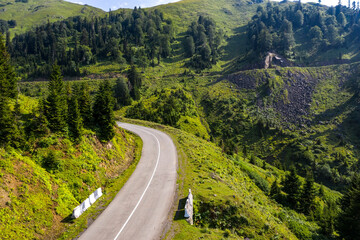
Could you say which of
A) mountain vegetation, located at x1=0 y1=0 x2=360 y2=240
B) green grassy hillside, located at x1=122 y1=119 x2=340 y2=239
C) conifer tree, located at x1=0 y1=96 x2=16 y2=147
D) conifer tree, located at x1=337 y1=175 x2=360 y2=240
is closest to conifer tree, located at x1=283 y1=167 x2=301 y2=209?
mountain vegetation, located at x1=0 y1=0 x2=360 y2=240

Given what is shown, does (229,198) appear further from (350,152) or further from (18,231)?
(350,152)

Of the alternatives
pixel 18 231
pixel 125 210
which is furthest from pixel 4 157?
pixel 125 210

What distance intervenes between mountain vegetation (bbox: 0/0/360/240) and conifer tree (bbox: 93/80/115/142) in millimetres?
162

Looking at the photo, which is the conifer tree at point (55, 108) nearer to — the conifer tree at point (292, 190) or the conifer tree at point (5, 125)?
the conifer tree at point (5, 125)

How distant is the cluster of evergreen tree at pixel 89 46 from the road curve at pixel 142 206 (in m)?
111

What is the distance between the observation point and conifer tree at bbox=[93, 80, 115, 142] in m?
29.2

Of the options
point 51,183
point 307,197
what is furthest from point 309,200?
point 51,183

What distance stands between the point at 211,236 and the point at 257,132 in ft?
231

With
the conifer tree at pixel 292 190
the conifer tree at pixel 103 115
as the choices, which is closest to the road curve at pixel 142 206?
the conifer tree at pixel 103 115

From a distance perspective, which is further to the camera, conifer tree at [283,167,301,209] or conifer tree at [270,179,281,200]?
conifer tree at [270,179,281,200]

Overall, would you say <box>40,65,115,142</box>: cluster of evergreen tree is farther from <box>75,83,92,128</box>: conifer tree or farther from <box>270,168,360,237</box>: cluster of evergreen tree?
<box>270,168,360,237</box>: cluster of evergreen tree

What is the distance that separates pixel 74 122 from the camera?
80.4ft

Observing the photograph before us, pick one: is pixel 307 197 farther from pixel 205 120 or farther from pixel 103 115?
pixel 205 120

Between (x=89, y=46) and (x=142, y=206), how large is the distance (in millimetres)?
164285
